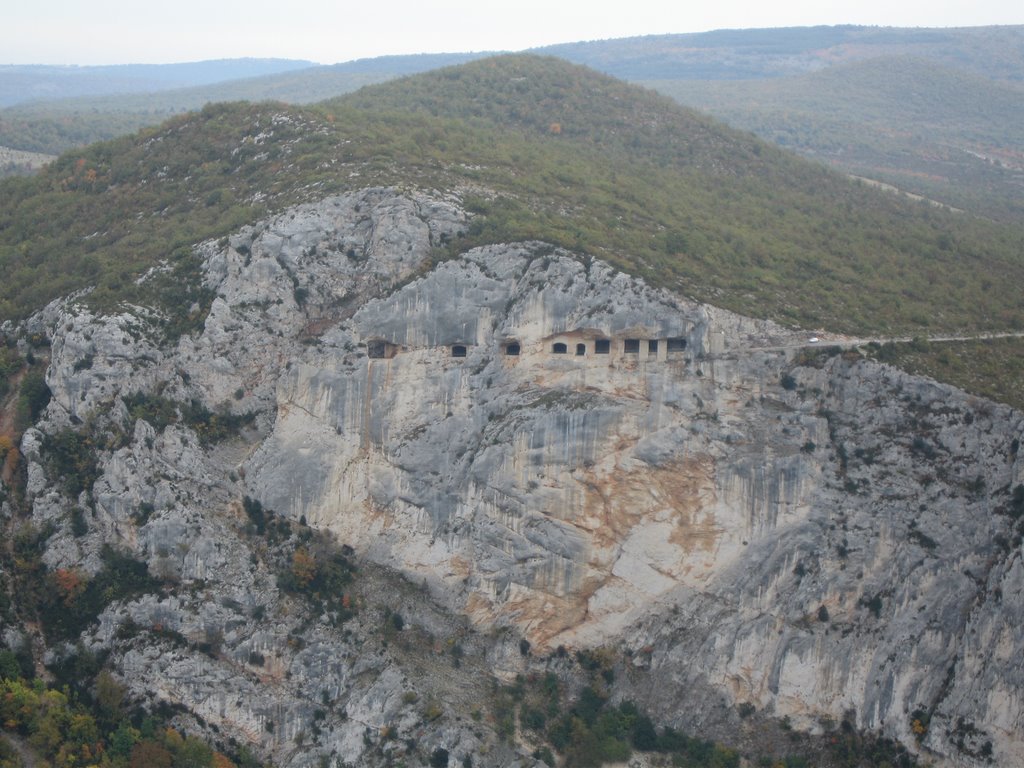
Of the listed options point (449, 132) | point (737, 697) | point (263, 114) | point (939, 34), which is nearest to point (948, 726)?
point (737, 697)

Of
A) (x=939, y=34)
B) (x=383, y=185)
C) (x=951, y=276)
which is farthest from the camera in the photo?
(x=939, y=34)

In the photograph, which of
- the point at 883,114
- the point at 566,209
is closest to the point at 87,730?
Result: the point at 566,209

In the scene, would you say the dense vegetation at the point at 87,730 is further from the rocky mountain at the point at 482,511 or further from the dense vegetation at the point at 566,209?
the dense vegetation at the point at 566,209

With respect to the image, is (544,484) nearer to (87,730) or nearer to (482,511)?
(482,511)

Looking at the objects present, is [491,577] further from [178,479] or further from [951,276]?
[951,276]

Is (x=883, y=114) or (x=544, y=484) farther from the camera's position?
(x=883, y=114)

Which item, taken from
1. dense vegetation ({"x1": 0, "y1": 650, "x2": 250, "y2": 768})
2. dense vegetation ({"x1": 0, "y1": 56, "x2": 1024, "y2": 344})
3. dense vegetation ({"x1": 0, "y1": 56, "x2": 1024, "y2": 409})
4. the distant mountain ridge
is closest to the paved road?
dense vegetation ({"x1": 0, "y1": 56, "x2": 1024, "y2": 409})

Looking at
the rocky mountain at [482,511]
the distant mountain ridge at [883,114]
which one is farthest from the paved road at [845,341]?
the distant mountain ridge at [883,114]
